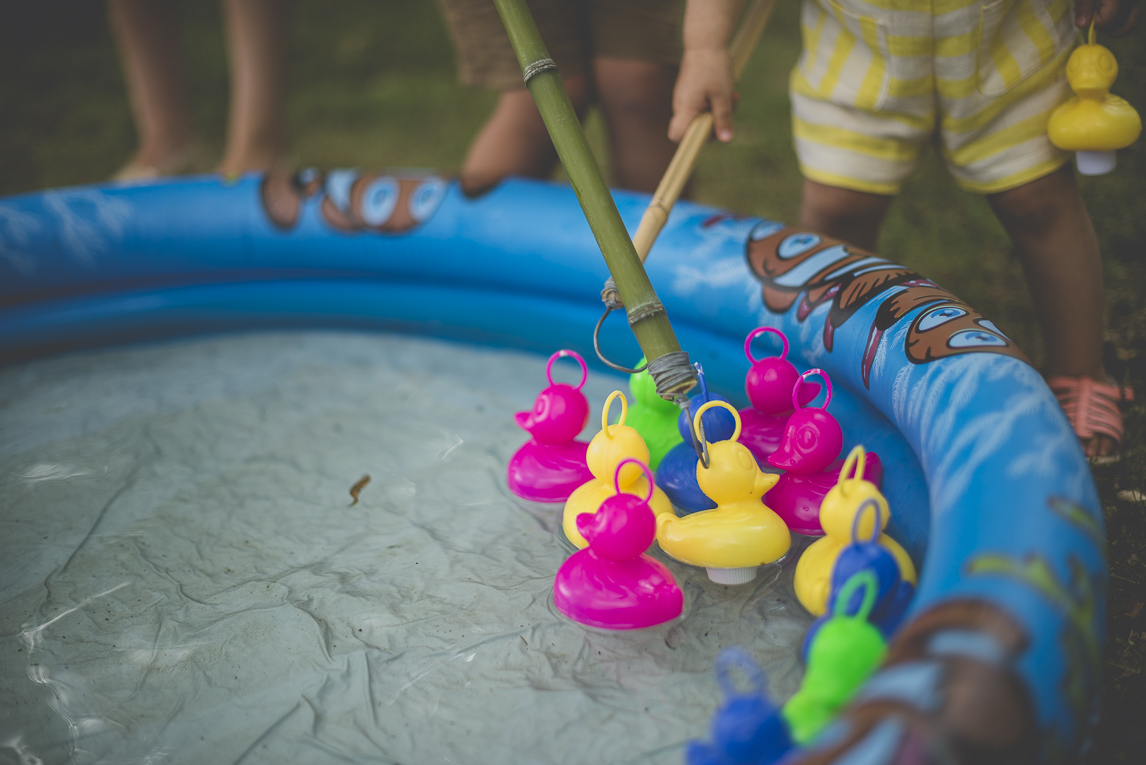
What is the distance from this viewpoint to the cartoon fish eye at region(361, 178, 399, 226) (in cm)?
154

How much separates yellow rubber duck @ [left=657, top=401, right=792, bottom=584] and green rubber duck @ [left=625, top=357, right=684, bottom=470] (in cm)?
20

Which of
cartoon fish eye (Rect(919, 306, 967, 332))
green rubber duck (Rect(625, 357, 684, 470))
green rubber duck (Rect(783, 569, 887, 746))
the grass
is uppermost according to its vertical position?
cartoon fish eye (Rect(919, 306, 967, 332))

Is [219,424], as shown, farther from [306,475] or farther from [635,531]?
[635,531]

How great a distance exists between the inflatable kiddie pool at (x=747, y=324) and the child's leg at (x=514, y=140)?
98mm

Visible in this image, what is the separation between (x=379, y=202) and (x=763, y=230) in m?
0.73

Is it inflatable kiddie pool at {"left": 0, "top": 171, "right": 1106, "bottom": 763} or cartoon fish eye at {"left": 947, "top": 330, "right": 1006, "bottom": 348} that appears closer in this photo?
inflatable kiddie pool at {"left": 0, "top": 171, "right": 1106, "bottom": 763}

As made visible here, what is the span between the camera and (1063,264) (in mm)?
1122

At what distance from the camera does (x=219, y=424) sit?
53.2 inches

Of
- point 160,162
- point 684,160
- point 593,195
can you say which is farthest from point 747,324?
point 160,162

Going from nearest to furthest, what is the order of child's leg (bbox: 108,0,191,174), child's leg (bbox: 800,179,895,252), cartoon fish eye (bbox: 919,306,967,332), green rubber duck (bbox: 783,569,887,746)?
green rubber duck (bbox: 783,569,887,746), cartoon fish eye (bbox: 919,306,967,332), child's leg (bbox: 800,179,895,252), child's leg (bbox: 108,0,191,174)

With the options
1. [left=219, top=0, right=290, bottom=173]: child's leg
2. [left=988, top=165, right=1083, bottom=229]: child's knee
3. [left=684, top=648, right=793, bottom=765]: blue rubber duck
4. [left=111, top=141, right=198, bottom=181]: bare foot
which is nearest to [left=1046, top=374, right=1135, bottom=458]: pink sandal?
[left=988, top=165, right=1083, bottom=229]: child's knee

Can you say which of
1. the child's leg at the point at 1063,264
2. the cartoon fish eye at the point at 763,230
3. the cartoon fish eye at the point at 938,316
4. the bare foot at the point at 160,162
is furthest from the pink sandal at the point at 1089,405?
the bare foot at the point at 160,162

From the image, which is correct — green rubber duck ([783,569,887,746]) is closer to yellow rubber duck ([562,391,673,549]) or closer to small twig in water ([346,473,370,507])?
yellow rubber duck ([562,391,673,549])

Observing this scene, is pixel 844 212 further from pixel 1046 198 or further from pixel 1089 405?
pixel 1089 405
